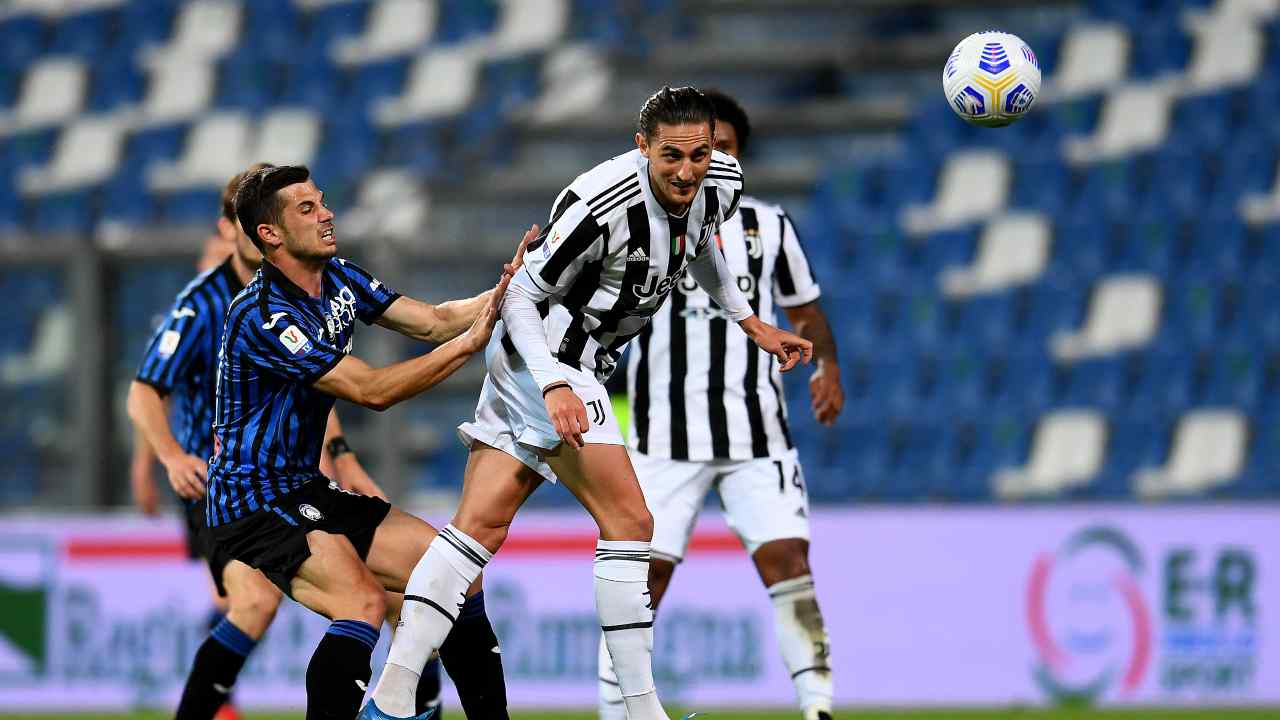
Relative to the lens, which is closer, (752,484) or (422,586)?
(422,586)

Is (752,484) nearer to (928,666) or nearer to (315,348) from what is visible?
(315,348)

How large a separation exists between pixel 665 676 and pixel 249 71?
7808 mm

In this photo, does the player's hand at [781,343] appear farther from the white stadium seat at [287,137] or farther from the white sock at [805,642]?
the white stadium seat at [287,137]

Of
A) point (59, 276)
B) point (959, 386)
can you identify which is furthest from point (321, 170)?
point (959, 386)

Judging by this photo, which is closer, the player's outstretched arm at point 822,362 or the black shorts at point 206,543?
the black shorts at point 206,543

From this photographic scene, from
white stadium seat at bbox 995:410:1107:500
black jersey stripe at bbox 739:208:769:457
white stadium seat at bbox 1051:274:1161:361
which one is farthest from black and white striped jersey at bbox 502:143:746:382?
white stadium seat at bbox 1051:274:1161:361

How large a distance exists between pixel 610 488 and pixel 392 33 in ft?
34.4

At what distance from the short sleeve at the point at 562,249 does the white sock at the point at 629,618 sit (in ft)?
2.33

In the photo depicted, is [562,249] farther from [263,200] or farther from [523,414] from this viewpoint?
[263,200]

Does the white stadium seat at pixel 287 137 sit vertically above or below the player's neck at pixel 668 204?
above

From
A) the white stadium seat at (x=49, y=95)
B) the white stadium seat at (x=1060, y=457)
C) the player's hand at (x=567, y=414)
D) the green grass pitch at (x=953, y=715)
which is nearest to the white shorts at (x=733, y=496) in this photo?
the player's hand at (x=567, y=414)

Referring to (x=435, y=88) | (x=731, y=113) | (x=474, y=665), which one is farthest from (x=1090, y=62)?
(x=474, y=665)

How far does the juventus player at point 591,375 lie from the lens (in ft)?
15.0

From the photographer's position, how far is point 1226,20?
1316 cm
